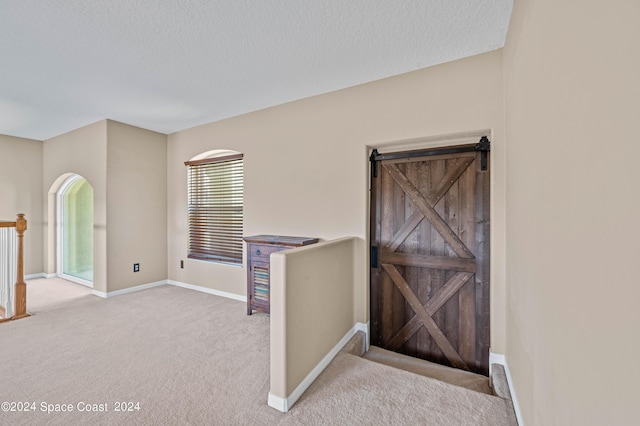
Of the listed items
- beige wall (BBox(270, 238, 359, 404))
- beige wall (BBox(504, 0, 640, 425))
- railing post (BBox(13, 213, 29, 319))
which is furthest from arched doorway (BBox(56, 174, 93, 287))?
beige wall (BBox(504, 0, 640, 425))

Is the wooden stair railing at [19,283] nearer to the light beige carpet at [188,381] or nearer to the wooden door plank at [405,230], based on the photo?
the light beige carpet at [188,381]

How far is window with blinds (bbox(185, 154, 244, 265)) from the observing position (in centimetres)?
400

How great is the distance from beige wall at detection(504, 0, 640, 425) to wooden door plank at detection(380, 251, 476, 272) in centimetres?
104

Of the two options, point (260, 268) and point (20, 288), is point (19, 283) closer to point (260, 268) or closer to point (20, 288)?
point (20, 288)

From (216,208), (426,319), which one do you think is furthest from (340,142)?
(216,208)

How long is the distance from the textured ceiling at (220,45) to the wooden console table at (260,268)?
167 cm

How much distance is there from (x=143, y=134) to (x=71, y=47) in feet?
7.50

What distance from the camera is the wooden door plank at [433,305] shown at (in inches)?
100

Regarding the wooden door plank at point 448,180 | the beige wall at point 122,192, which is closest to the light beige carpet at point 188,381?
the beige wall at point 122,192

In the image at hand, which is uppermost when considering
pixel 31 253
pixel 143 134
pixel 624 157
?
pixel 143 134

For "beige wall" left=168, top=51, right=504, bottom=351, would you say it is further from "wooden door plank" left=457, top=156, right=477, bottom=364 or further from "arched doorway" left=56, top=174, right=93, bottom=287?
"arched doorway" left=56, top=174, right=93, bottom=287

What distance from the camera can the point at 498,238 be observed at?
7.46ft

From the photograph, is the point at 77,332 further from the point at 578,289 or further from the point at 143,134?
the point at 578,289

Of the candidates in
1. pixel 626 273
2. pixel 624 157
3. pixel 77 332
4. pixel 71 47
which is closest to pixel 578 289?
pixel 626 273
